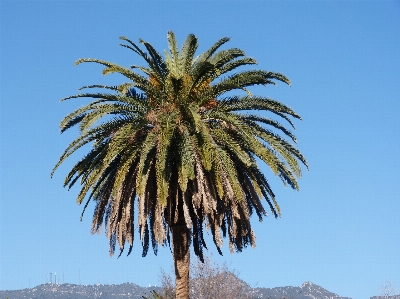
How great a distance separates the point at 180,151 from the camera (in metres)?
26.5

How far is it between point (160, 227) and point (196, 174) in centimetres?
240

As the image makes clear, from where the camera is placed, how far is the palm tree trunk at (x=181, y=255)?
2816 centimetres

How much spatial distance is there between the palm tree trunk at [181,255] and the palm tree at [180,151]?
37 millimetres

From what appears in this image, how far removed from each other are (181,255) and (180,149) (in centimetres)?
433

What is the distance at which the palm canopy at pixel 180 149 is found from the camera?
86.7ft

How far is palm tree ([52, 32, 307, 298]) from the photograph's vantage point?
86.7 feet

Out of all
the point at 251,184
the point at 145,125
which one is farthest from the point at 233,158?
the point at 145,125

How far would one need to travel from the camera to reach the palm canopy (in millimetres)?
26422

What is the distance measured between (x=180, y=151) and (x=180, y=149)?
2.8 inches

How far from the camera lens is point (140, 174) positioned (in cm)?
2600

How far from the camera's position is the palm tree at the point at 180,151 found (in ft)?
86.7

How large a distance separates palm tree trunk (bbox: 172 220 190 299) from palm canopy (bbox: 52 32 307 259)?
0.95 feet

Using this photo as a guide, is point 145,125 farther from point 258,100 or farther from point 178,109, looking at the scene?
point 258,100

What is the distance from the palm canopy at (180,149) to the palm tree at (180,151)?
0.12ft
